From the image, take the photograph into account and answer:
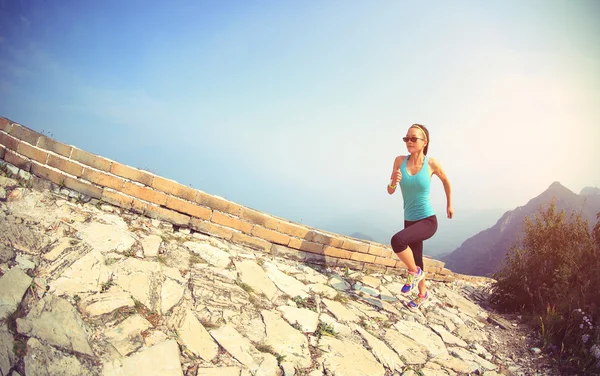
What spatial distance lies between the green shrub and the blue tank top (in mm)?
1723

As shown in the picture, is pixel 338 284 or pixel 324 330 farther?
pixel 338 284

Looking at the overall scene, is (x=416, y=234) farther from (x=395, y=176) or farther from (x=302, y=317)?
(x=302, y=317)

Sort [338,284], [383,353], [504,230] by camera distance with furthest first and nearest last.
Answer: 1. [504,230]
2. [338,284]
3. [383,353]

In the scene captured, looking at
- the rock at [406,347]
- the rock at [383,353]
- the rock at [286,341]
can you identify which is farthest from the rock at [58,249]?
the rock at [406,347]

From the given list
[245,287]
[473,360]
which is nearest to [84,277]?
[245,287]

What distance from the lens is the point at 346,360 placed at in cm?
194

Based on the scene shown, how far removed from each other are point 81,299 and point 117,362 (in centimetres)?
48

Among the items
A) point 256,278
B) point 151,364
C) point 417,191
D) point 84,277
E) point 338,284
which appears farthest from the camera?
point 338,284

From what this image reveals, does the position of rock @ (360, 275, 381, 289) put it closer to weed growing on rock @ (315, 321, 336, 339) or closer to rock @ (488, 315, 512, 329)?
weed growing on rock @ (315, 321, 336, 339)

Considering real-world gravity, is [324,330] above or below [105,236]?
below

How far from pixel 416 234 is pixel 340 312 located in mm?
1008

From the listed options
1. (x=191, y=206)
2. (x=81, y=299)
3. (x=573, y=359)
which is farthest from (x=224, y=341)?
(x=573, y=359)

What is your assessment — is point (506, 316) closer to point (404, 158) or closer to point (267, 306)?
point (404, 158)

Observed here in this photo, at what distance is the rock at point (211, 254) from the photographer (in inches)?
99.0
